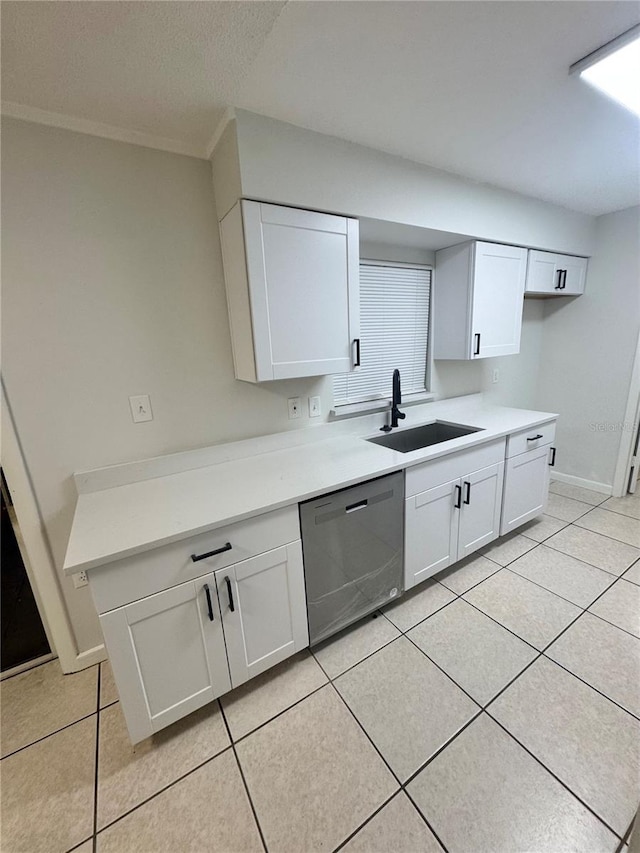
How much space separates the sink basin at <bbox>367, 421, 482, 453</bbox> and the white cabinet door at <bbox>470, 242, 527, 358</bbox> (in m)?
0.52

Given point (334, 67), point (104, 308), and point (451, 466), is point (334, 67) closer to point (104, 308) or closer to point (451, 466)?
point (104, 308)

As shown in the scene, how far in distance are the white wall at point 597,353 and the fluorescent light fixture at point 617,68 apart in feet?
6.07

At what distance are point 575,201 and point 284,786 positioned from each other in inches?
147

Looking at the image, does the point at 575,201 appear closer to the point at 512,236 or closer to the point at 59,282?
the point at 512,236

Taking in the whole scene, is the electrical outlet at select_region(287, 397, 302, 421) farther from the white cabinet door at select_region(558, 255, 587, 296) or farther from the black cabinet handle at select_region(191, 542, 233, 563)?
the white cabinet door at select_region(558, 255, 587, 296)

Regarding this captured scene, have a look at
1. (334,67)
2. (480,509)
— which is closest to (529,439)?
(480,509)

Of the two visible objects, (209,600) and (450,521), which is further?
(450,521)

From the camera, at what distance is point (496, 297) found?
238cm

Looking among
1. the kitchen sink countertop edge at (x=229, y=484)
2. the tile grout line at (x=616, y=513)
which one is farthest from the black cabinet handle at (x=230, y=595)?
the tile grout line at (x=616, y=513)

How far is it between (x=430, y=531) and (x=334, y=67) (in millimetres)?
2029

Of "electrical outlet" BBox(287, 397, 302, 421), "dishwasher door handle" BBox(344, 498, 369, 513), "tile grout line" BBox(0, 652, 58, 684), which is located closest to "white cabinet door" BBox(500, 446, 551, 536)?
"dishwasher door handle" BBox(344, 498, 369, 513)

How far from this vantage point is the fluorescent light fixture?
3.58ft

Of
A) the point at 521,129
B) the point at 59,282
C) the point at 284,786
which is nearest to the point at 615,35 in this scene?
the point at 521,129

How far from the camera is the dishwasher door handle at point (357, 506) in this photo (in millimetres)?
1549
